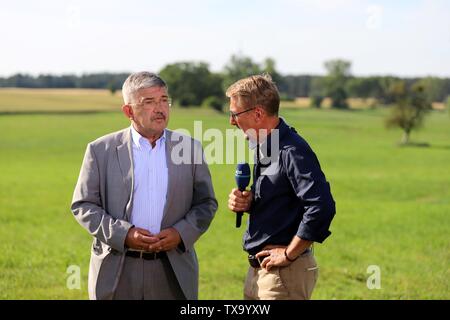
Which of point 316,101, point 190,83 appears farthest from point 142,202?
point 316,101

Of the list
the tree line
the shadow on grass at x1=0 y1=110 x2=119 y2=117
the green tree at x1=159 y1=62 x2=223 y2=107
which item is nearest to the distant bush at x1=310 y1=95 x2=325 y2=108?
the tree line

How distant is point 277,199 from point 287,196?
0.23 ft

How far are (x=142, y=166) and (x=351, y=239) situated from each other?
32.2 feet

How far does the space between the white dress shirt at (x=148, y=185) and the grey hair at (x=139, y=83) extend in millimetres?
301

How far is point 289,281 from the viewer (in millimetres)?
4195

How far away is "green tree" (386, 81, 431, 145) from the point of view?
57625mm

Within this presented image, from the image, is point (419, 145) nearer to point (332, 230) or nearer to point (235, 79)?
point (332, 230)

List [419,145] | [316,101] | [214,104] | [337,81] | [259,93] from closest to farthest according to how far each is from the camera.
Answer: [259,93] < [419,145] < [214,104] < [316,101] < [337,81]

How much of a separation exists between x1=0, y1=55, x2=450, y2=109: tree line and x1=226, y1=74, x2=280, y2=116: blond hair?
80005 millimetres

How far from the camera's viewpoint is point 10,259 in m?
10.3

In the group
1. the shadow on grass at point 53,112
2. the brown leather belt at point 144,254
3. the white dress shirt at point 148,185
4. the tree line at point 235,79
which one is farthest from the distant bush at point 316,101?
the brown leather belt at point 144,254

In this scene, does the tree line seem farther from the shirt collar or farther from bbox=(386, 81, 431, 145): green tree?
the shirt collar
